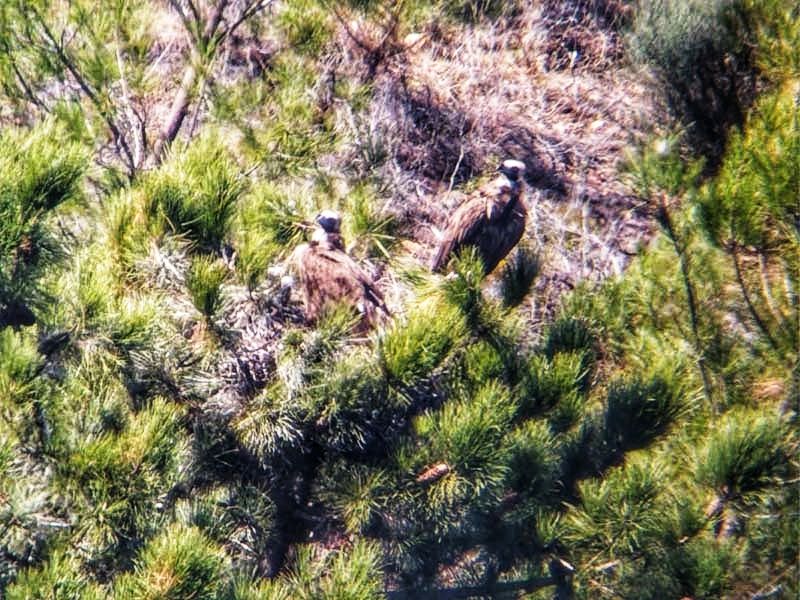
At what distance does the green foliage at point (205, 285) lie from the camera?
2609mm

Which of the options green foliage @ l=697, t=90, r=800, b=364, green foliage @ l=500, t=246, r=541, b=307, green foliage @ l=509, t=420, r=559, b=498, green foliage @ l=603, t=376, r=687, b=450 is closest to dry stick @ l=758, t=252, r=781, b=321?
green foliage @ l=697, t=90, r=800, b=364

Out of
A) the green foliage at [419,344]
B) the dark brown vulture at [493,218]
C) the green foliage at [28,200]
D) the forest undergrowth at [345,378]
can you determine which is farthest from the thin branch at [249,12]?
the green foliage at [419,344]

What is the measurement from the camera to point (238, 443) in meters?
2.81

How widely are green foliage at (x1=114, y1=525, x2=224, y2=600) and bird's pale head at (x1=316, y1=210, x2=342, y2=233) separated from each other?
1.30 meters

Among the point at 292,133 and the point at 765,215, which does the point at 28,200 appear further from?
the point at 765,215

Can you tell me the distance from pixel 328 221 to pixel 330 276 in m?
0.20

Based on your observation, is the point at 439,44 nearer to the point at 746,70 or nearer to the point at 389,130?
the point at 389,130

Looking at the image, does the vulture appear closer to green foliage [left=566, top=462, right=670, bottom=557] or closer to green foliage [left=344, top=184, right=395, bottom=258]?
green foliage [left=344, top=184, right=395, bottom=258]

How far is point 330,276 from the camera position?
3287 millimetres

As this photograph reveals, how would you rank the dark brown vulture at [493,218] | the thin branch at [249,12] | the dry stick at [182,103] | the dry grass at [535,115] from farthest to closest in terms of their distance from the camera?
the dry grass at [535,115] → the dark brown vulture at [493,218] → the thin branch at [249,12] → the dry stick at [182,103]

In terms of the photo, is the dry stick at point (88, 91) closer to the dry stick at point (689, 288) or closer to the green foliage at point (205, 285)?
the green foliage at point (205, 285)

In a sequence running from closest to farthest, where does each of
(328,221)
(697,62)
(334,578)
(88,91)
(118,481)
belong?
(118,481)
(334,578)
(328,221)
(88,91)
(697,62)

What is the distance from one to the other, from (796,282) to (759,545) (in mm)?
767

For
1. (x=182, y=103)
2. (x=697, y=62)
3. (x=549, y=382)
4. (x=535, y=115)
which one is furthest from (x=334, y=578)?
(x=535, y=115)
